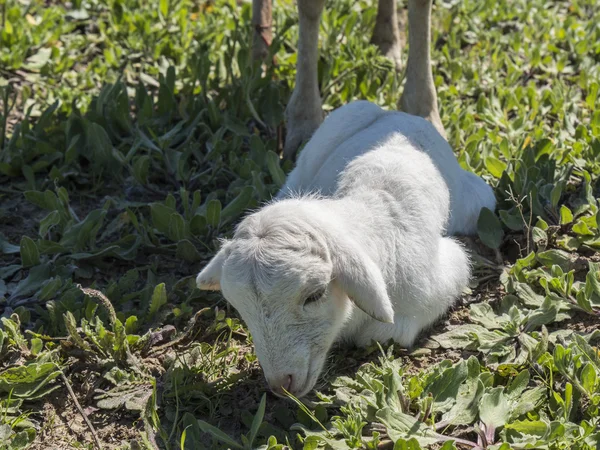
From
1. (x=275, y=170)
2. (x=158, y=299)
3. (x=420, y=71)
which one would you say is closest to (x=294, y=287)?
(x=158, y=299)

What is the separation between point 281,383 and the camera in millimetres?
3658

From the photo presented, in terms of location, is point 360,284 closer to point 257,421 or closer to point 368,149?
point 257,421

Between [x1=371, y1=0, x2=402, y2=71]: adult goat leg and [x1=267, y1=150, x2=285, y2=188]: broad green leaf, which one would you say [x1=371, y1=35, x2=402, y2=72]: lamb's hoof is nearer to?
[x1=371, y1=0, x2=402, y2=71]: adult goat leg

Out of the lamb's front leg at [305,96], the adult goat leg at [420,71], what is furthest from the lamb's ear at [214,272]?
the adult goat leg at [420,71]

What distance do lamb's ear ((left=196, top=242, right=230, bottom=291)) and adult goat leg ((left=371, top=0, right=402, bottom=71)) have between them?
3.50 metres

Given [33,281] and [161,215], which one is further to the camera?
[161,215]

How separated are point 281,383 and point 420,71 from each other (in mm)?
3097

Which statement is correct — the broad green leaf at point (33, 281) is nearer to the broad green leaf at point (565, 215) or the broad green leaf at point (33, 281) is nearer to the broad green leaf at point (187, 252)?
the broad green leaf at point (187, 252)

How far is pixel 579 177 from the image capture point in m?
5.68

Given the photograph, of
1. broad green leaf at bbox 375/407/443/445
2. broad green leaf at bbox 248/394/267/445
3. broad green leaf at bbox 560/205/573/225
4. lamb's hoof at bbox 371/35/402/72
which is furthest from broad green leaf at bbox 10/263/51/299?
lamb's hoof at bbox 371/35/402/72

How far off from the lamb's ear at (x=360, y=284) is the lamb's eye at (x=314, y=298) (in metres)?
0.10

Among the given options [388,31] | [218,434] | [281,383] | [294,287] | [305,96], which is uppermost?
[388,31]

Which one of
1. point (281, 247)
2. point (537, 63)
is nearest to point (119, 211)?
point (281, 247)

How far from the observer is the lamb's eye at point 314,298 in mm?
3736
